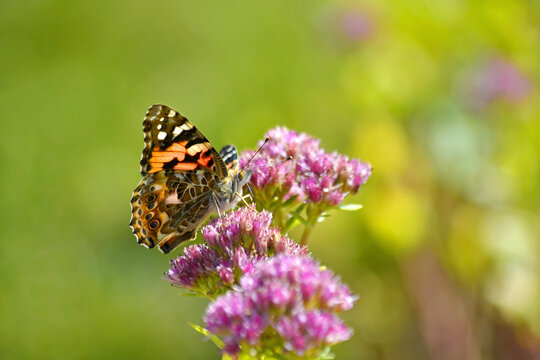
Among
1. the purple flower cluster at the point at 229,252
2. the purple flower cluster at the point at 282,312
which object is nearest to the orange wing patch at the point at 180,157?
the purple flower cluster at the point at 229,252

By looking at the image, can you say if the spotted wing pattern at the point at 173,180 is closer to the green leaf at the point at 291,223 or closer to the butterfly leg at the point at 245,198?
the butterfly leg at the point at 245,198

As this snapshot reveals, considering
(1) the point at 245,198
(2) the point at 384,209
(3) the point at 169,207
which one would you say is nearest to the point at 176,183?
(3) the point at 169,207

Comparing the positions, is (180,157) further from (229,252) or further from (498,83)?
(498,83)

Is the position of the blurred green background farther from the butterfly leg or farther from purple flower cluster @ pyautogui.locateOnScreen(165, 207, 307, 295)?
purple flower cluster @ pyautogui.locateOnScreen(165, 207, 307, 295)

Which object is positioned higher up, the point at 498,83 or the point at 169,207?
the point at 498,83

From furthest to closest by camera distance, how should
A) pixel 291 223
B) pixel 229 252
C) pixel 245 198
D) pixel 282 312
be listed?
pixel 245 198
pixel 291 223
pixel 229 252
pixel 282 312

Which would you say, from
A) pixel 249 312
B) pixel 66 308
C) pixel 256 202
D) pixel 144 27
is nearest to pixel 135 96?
pixel 144 27

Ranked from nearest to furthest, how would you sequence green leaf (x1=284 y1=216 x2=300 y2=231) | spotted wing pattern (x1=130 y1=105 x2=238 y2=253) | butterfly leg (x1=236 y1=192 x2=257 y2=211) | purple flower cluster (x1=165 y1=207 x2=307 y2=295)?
purple flower cluster (x1=165 y1=207 x2=307 y2=295)
butterfly leg (x1=236 y1=192 x2=257 y2=211)
green leaf (x1=284 y1=216 x2=300 y2=231)
spotted wing pattern (x1=130 y1=105 x2=238 y2=253)

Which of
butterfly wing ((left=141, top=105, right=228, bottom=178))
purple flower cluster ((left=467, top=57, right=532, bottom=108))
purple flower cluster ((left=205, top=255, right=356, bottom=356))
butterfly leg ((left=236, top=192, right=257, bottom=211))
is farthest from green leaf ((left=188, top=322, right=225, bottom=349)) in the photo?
purple flower cluster ((left=467, top=57, right=532, bottom=108))
